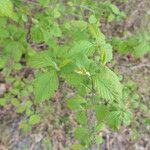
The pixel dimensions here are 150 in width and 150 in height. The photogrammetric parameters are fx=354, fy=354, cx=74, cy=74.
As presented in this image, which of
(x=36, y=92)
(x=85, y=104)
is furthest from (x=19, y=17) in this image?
(x=36, y=92)

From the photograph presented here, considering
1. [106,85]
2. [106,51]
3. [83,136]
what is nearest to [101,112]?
[83,136]

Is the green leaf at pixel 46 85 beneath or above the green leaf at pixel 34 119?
above

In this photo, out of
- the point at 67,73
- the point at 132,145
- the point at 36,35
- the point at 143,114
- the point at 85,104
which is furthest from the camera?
the point at 143,114

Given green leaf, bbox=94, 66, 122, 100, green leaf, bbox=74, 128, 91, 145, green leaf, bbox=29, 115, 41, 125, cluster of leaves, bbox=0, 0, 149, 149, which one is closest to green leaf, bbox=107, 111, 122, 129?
cluster of leaves, bbox=0, 0, 149, 149

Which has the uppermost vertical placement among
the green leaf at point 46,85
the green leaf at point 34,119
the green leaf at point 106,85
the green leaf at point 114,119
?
the green leaf at point 106,85

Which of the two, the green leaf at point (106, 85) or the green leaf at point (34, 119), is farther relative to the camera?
the green leaf at point (34, 119)

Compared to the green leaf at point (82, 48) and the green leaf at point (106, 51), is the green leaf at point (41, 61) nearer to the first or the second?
the green leaf at point (82, 48)

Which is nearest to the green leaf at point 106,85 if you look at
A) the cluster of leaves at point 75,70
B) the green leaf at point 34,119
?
the cluster of leaves at point 75,70

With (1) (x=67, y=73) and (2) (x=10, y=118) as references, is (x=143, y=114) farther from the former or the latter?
(1) (x=67, y=73)
